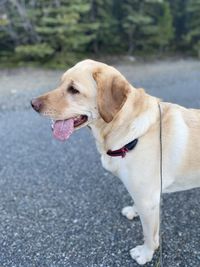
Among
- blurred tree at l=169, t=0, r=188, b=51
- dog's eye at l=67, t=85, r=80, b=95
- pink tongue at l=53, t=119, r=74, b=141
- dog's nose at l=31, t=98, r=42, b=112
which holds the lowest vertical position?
blurred tree at l=169, t=0, r=188, b=51

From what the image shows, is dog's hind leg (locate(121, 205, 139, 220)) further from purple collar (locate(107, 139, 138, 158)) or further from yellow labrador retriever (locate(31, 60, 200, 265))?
purple collar (locate(107, 139, 138, 158))

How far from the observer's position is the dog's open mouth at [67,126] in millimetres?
2561

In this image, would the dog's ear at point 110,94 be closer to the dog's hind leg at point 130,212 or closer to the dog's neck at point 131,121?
the dog's neck at point 131,121

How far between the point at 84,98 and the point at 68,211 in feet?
4.72

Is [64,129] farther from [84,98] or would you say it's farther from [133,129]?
[133,129]

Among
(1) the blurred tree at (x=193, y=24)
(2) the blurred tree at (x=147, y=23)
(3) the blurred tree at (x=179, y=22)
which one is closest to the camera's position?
(2) the blurred tree at (x=147, y=23)

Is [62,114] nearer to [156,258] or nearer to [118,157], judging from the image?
[118,157]

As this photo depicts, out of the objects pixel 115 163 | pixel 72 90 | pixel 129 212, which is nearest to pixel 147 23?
pixel 129 212

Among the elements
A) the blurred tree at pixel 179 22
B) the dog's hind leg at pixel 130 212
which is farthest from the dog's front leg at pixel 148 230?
the blurred tree at pixel 179 22

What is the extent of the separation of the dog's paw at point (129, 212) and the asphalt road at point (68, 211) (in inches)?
2.2

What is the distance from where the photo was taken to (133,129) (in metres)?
2.50

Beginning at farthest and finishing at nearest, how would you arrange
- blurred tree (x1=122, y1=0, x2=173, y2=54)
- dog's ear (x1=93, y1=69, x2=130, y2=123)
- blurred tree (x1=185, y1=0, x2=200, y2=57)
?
blurred tree (x1=185, y1=0, x2=200, y2=57) → blurred tree (x1=122, y1=0, x2=173, y2=54) → dog's ear (x1=93, y1=69, x2=130, y2=123)

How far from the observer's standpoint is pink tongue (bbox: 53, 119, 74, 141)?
256cm

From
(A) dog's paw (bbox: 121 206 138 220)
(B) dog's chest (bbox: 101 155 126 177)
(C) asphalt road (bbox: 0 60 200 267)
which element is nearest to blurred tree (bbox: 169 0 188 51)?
(C) asphalt road (bbox: 0 60 200 267)
